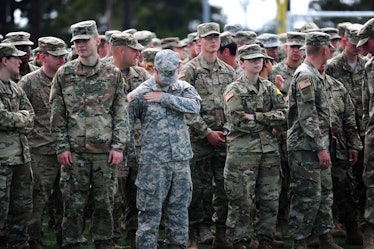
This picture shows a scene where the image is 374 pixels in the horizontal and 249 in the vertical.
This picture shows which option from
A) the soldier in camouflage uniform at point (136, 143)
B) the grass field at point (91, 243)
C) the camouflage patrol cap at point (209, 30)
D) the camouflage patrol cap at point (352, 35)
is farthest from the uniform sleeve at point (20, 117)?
the camouflage patrol cap at point (352, 35)

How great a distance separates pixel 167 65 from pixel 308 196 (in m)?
2.05

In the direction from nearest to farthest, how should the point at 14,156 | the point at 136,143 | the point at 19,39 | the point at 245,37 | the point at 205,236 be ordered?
1. the point at 14,156
2. the point at 136,143
3. the point at 205,236
4. the point at 19,39
5. the point at 245,37

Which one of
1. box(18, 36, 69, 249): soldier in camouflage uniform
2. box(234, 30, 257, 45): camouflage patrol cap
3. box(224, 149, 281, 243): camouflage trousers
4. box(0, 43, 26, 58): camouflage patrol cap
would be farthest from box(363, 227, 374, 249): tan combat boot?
box(0, 43, 26, 58): camouflage patrol cap

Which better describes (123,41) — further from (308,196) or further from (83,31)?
(308,196)

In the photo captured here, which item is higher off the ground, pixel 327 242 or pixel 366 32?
pixel 366 32

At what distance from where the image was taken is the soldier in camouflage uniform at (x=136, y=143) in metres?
10.6

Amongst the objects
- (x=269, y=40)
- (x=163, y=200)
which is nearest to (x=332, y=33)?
(x=269, y=40)

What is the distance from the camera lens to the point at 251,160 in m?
10.0

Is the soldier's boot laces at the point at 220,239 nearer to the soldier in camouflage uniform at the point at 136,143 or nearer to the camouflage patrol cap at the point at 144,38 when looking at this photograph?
the soldier in camouflage uniform at the point at 136,143

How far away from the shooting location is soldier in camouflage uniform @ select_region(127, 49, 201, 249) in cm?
952

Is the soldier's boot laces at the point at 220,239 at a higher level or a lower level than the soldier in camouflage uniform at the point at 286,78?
lower

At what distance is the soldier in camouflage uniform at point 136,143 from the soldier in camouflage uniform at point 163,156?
96 centimetres

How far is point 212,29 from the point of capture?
11047 millimetres

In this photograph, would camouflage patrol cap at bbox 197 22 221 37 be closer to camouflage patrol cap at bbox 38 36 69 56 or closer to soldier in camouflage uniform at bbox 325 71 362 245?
soldier in camouflage uniform at bbox 325 71 362 245
